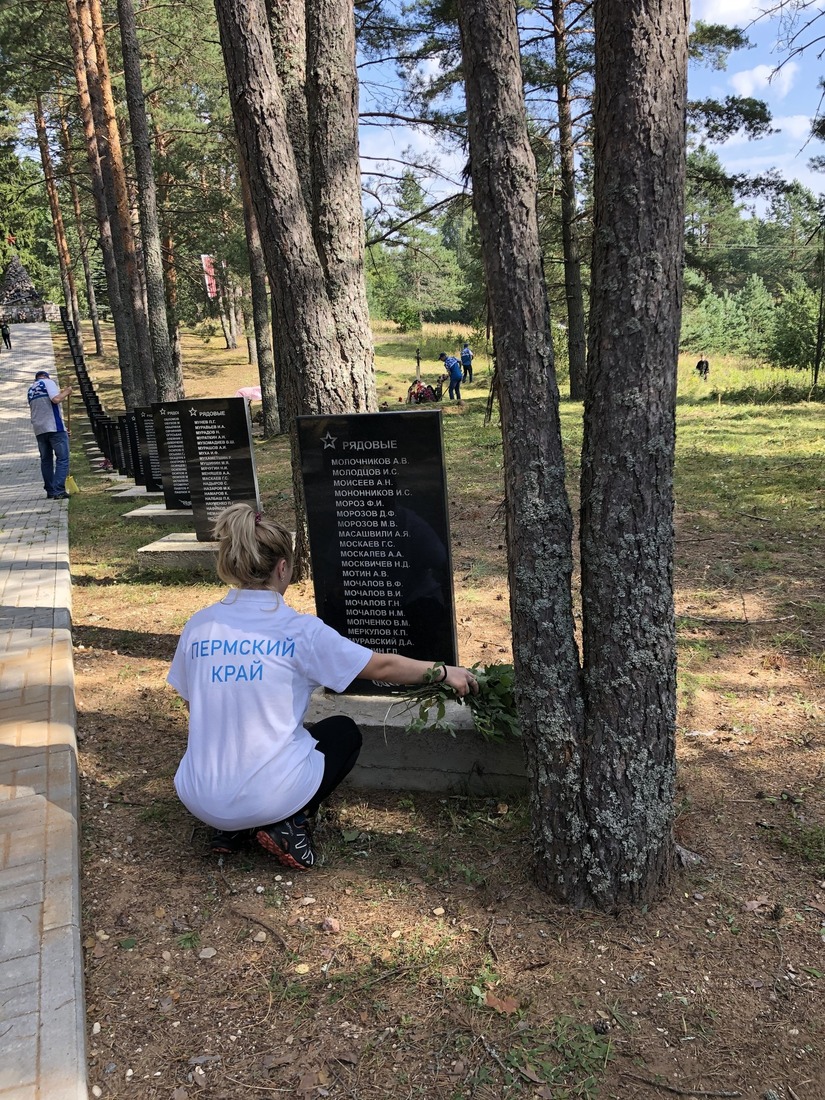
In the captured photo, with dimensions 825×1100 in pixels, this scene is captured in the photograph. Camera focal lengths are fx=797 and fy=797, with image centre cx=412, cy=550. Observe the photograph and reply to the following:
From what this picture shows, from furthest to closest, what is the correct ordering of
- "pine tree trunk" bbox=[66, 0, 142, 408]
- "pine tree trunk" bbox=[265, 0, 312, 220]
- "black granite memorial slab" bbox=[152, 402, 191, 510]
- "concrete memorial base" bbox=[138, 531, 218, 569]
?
"pine tree trunk" bbox=[66, 0, 142, 408]
"black granite memorial slab" bbox=[152, 402, 191, 510]
"concrete memorial base" bbox=[138, 531, 218, 569]
"pine tree trunk" bbox=[265, 0, 312, 220]

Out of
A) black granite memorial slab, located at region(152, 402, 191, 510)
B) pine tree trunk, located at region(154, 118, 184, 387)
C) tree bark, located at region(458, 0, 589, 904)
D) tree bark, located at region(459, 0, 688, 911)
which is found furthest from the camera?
pine tree trunk, located at region(154, 118, 184, 387)

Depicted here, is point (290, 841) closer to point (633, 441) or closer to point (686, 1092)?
point (686, 1092)

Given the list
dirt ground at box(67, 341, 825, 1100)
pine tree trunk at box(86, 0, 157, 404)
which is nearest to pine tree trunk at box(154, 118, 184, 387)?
pine tree trunk at box(86, 0, 157, 404)

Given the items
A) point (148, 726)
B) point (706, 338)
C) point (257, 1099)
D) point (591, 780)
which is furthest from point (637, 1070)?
point (706, 338)

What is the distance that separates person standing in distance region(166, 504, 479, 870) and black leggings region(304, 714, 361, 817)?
1.4 inches

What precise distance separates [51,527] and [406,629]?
7744mm

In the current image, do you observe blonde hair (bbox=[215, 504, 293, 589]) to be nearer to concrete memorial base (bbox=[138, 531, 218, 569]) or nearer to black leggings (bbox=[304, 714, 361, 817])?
black leggings (bbox=[304, 714, 361, 817])

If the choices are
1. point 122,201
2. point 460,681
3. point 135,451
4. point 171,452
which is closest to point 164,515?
point 171,452

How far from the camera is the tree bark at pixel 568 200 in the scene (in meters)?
16.8

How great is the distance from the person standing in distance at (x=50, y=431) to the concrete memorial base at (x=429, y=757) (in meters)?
9.36

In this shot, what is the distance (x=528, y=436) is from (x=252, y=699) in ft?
4.24

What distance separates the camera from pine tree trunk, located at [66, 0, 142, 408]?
16094mm

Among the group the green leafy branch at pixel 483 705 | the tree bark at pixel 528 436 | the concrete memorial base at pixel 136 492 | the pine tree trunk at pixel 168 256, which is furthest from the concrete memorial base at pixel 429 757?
the pine tree trunk at pixel 168 256

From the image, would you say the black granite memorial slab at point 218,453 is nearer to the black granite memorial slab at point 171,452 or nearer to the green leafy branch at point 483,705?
the black granite memorial slab at point 171,452
